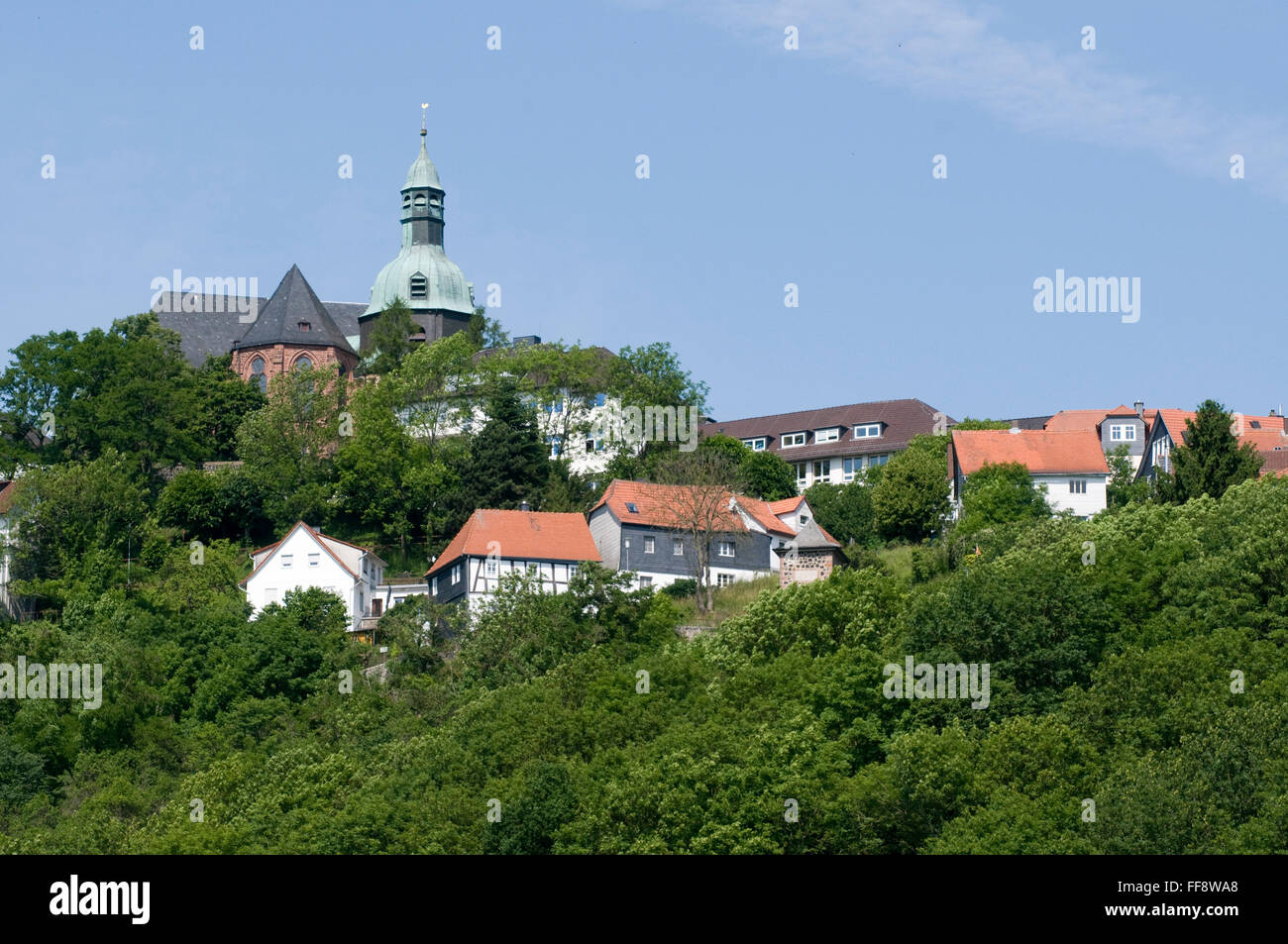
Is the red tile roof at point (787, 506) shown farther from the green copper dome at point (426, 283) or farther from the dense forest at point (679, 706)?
the green copper dome at point (426, 283)

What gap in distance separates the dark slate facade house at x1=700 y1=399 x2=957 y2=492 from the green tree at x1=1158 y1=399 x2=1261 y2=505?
1201 inches

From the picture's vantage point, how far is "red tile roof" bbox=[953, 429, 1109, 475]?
75.9 m

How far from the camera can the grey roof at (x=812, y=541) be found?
216 feet

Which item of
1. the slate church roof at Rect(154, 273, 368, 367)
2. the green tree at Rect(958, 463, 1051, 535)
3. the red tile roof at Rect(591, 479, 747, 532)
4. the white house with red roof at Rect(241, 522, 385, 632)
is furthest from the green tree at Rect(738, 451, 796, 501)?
the slate church roof at Rect(154, 273, 368, 367)

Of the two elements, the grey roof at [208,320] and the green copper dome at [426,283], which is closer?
the green copper dome at [426,283]

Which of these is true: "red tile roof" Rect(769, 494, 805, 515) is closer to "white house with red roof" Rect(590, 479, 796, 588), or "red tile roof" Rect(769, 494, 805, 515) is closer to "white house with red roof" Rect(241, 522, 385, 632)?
"white house with red roof" Rect(590, 479, 796, 588)

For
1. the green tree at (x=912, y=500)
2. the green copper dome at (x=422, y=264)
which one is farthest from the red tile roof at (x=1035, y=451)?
the green copper dome at (x=422, y=264)

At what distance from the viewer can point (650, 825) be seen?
42.8 m

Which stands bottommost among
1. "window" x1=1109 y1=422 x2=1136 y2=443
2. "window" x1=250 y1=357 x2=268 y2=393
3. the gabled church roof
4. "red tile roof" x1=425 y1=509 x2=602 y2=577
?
"red tile roof" x1=425 y1=509 x2=602 y2=577

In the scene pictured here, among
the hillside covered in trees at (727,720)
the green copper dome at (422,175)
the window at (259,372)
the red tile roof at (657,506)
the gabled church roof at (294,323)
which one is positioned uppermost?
the green copper dome at (422,175)

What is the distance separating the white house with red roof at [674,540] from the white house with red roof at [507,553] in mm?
1301

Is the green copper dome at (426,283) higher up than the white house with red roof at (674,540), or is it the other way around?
the green copper dome at (426,283)

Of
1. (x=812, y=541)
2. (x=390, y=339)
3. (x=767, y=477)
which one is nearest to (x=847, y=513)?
(x=767, y=477)
